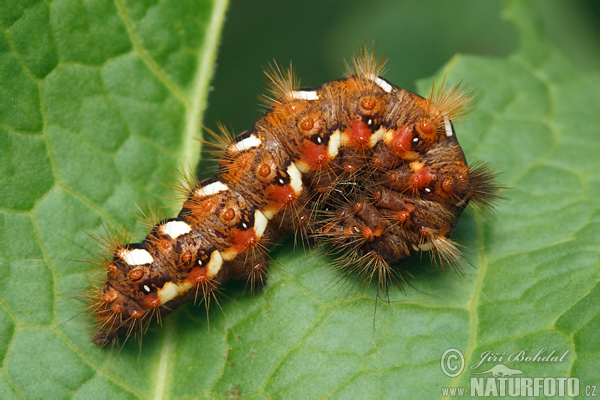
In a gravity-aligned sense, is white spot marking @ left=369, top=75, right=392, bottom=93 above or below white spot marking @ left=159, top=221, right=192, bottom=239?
above

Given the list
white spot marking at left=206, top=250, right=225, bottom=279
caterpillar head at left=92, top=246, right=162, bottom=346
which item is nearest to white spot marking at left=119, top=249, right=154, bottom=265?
caterpillar head at left=92, top=246, right=162, bottom=346

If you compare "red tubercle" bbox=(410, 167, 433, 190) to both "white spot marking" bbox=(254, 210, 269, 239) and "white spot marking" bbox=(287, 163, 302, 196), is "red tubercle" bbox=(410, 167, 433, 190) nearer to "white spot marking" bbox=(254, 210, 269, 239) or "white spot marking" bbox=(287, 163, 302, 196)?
"white spot marking" bbox=(287, 163, 302, 196)

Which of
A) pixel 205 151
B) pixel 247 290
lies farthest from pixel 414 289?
pixel 205 151

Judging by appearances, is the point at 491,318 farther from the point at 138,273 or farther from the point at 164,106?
the point at 164,106

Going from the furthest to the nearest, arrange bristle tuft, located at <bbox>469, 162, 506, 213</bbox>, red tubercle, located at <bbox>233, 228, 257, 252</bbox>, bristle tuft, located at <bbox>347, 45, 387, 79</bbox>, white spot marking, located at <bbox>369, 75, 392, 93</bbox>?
bristle tuft, located at <bbox>347, 45, 387, 79</bbox> → white spot marking, located at <bbox>369, 75, 392, 93</bbox> → bristle tuft, located at <bbox>469, 162, 506, 213</bbox> → red tubercle, located at <bbox>233, 228, 257, 252</bbox>

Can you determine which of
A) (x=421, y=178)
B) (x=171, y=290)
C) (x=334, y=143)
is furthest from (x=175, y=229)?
(x=421, y=178)

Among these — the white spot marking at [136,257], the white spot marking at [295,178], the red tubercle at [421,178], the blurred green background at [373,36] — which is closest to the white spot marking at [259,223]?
the white spot marking at [295,178]
